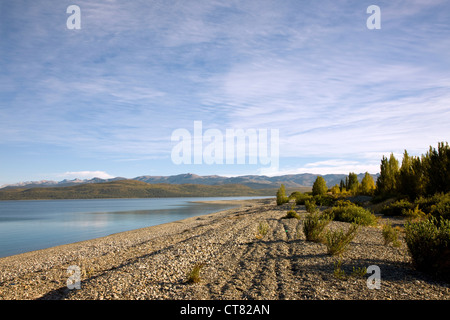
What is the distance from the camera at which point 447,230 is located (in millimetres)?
7383

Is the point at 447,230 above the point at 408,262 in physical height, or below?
above

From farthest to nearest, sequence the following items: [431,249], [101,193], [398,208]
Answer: [101,193], [398,208], [431,249]

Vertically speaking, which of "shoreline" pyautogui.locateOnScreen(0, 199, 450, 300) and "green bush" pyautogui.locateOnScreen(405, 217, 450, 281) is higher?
"green bush" pyautogui.locateOnScreen(405, 217, 450, 281)

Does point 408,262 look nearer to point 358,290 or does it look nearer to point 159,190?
point 358,290

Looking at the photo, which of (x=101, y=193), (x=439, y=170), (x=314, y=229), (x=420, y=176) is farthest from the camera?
(x=101, y=193)

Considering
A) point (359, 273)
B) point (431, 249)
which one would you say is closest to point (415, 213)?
point (431, 249)

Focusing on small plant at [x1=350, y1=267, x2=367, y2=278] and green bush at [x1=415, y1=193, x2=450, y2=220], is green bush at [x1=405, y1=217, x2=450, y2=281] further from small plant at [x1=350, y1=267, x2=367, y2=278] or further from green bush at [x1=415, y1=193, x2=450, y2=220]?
Answer: green bush at [x1=415, y1=193, x2=450, y2=220]

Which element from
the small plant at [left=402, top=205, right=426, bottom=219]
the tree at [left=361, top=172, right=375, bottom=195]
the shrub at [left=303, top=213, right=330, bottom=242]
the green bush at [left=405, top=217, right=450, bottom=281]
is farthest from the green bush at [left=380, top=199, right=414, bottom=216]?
the green bush at [left=405, top=217, right=450, bottom=281]

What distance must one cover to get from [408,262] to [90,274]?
9421 mm

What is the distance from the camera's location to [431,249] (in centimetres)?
718

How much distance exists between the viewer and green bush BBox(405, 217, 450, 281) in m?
6.88

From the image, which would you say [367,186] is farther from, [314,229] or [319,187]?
[314,229]
